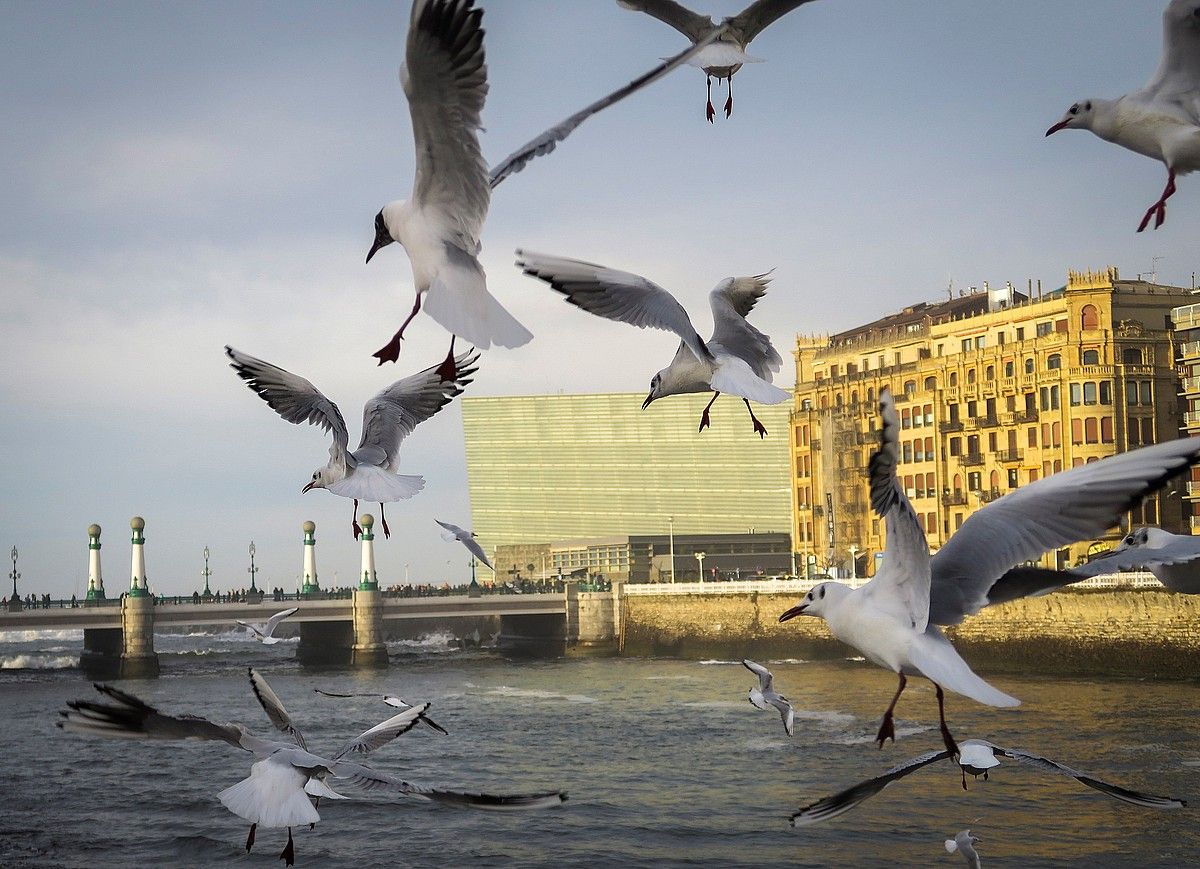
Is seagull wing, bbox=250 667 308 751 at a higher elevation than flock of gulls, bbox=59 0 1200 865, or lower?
lower

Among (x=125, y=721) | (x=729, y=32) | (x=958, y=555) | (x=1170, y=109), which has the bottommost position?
(x=125, y=721)

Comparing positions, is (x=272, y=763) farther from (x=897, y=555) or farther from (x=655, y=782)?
(x=655, y=782)

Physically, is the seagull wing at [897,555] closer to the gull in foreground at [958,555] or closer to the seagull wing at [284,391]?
the gull in foreground at [958,555]

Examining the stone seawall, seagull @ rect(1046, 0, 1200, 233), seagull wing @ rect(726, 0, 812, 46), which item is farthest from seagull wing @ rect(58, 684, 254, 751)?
the stone seawall

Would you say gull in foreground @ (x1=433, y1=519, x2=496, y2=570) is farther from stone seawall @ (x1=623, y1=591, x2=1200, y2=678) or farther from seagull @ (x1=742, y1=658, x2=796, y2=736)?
stone seawall @ (x1=623, y1=591, x2=1200, y2=678)

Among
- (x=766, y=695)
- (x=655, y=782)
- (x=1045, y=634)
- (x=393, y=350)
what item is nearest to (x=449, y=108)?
(x=393, y=350)

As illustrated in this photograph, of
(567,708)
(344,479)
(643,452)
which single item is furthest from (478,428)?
(344,479)

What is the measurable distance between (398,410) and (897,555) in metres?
5.17

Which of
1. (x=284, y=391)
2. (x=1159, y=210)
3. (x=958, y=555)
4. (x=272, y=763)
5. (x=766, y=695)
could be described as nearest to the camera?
(x=1159, y=210)

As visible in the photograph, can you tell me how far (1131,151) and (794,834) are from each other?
2565 centimetres

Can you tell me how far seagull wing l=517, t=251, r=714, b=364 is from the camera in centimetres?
634

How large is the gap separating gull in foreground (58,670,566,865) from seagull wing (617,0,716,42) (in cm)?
432

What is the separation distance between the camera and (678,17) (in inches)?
340

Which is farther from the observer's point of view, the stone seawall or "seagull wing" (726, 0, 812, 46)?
the stone seawall
